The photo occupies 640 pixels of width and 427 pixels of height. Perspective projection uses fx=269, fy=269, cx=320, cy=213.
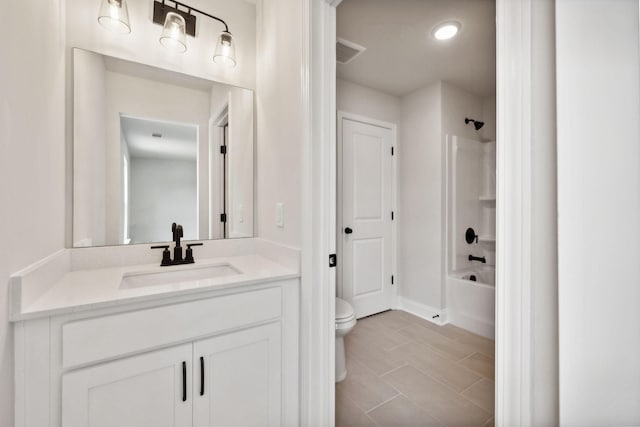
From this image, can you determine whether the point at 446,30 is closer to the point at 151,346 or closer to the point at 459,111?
the point at 459,111

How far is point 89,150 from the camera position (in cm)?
135

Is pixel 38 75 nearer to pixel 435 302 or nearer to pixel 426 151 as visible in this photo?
pixel 426 151

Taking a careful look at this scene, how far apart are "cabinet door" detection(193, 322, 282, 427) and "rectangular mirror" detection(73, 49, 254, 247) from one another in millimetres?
735

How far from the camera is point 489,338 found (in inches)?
94.7

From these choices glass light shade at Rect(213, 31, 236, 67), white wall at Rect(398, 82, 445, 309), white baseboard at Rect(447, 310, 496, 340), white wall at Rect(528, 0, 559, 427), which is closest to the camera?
white wall at Rect(528, 0, 559, 427)

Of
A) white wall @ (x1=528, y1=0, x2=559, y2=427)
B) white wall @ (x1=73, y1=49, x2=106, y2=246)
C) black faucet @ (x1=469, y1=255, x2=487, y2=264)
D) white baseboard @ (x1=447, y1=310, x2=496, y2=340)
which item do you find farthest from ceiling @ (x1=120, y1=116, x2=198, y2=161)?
black faucet @ (x1=469, y1=255, x2=487, y2=264)

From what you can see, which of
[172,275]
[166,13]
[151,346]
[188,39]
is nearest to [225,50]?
[188,39]

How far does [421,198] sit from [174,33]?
8.36ft

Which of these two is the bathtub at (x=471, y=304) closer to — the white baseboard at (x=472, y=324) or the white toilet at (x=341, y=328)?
the white baseboard at (x=472, y=324)

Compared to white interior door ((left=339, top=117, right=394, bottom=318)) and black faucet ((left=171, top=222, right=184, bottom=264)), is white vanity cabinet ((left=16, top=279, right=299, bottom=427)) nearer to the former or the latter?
black faucet ((left=171, top=222, right=184, bottom=264))

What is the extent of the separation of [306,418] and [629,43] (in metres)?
1.55

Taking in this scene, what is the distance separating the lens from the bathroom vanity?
83 cm

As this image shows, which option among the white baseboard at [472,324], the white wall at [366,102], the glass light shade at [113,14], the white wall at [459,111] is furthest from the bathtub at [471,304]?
the glass light shade at [113,14]

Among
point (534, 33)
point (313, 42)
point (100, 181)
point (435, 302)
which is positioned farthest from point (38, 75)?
point (435, 302)
